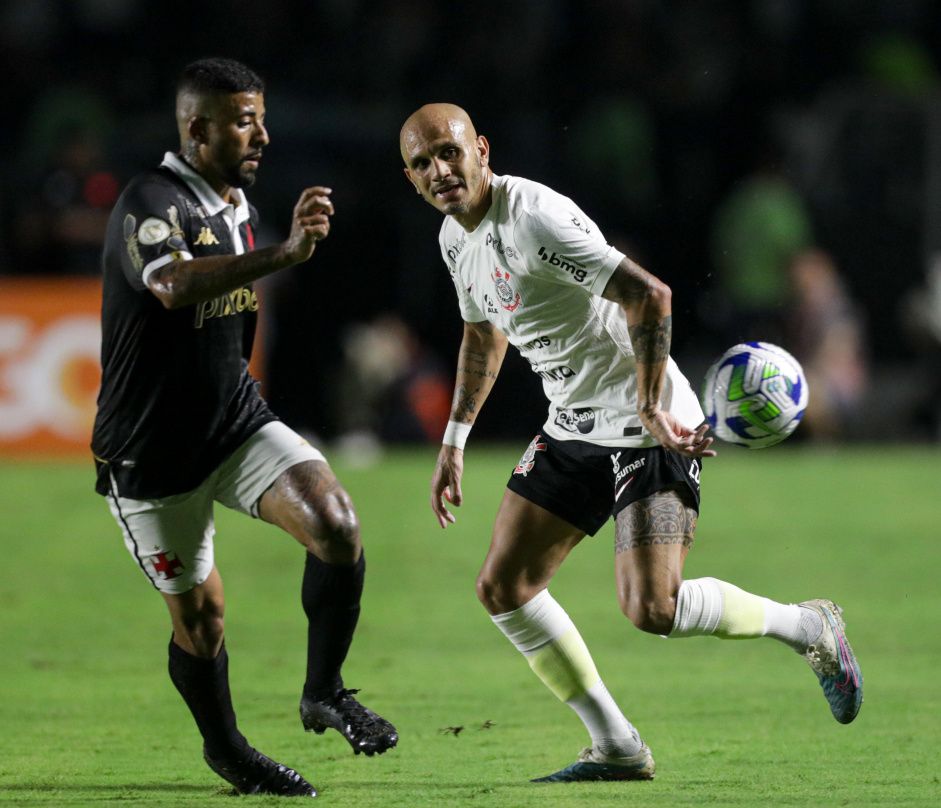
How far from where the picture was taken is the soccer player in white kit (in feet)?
15.5

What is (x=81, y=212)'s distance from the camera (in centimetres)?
1410

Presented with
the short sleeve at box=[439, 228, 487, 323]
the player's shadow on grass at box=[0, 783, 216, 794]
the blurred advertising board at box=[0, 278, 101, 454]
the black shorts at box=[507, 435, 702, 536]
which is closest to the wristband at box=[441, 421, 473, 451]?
the black shorts at box=[507, 435, 702, 536]

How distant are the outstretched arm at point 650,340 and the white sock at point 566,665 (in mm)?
834

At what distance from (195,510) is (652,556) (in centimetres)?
160

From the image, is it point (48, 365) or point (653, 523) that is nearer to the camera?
point (653, 523)

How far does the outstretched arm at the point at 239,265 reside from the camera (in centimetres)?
437

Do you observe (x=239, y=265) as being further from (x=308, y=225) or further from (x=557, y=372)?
(x=557, y=372)

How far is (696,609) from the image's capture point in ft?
16.0

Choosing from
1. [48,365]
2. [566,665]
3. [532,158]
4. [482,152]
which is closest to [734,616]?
[566,665]

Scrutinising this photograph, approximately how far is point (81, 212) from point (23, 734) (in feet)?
30.3

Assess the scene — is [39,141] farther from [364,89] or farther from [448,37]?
[448,37]

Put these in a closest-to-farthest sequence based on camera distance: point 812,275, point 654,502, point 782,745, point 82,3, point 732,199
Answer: point 654,502 < point 782,745 < point 812,275 < point 732,199 < point 82,3

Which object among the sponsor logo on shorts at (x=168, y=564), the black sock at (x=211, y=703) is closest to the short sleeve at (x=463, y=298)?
the sponsor logo on shorts at (x=168, y=564)

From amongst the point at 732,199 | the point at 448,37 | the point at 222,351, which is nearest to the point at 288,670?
the point at 222,351
